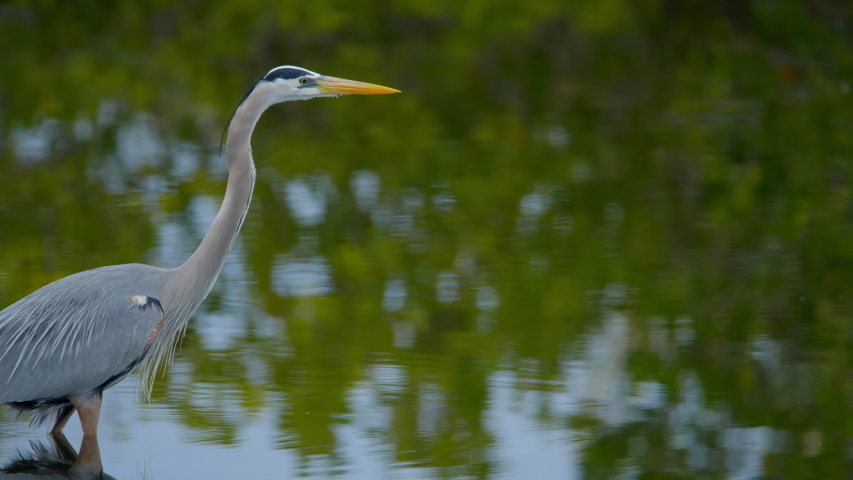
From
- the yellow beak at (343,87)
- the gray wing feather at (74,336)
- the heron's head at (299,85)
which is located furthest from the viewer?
the yellow beak at (343,87)

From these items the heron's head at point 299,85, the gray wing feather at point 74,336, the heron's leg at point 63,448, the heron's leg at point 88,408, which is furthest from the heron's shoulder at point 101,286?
the heron's head at point 299,85

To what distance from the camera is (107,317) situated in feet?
13.3

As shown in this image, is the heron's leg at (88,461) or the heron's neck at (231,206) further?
the heron's neck at (231,206)

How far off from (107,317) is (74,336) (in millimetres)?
130

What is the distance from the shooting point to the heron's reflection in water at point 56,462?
13.1 ft

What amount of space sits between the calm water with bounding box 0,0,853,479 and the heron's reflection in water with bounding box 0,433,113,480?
2.3 inches

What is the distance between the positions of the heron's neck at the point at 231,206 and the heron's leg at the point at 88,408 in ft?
1.59

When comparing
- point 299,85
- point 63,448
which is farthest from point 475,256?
point 63,448

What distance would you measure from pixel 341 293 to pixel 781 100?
687 centimetres

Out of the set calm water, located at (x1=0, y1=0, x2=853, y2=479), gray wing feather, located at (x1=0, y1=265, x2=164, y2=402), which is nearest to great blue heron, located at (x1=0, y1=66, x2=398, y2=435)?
gray wing feather, located at (x1=0, y1=265, x2=164, y2=402)

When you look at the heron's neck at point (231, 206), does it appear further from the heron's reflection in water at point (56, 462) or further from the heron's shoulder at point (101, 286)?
the heron's reflection in water at point (56, 462)

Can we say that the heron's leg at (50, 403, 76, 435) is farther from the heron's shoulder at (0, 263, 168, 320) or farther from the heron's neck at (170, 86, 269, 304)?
the heron's neck at (170, 86, 269, 304)

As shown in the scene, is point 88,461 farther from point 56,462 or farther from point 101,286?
point 101,286

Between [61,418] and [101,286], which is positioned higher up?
[101,286]
